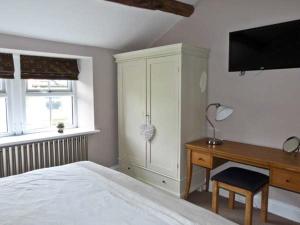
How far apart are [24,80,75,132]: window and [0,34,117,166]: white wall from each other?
1.37 feet

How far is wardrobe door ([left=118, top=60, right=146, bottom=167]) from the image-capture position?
3.08 meters

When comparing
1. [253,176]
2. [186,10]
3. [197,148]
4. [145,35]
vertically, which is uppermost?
[186,10]

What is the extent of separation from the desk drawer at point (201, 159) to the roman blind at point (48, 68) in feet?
6.47

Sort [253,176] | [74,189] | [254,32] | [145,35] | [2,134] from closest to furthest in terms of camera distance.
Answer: [74,189]
[253,176]
[254,32]
[2,134]
[145,35]

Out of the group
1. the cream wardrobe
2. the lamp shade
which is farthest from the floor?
the lamp shade

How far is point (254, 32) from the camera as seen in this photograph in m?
2.53

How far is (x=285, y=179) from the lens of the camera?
199 cm

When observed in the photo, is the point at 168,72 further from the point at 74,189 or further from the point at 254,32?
the point at 74,189

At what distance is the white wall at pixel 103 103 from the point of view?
131 inches

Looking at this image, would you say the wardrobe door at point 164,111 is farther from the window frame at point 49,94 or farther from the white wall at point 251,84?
the window frame at point 49,94

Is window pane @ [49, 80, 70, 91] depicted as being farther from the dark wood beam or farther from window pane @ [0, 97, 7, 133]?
the dark wood beam

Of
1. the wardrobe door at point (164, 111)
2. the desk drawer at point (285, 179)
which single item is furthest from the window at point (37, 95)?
the desk drawer at point (285, 179)

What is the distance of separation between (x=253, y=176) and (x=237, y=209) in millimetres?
573

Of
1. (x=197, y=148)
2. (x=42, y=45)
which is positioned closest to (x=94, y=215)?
(x=197, y=148)
